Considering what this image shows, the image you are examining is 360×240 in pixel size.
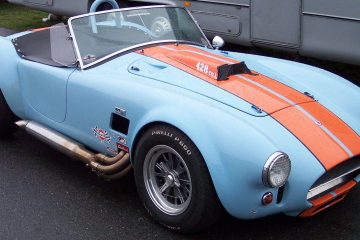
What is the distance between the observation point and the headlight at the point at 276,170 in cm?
274

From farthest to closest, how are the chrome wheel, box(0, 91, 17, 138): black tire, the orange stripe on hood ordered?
box(0, 91, 17, 138): black tire
the chrome wheel
the orange stripe on hood

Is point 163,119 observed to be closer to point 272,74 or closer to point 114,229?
point 114,229

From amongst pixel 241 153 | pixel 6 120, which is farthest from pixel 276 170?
pixel 6 120

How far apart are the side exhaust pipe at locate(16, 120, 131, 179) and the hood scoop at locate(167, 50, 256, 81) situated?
0.78m

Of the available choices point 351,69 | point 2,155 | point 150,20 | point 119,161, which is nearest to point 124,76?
point 119,161

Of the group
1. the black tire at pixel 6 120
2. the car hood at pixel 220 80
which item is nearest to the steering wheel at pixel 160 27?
the car hood at pixel 220 80

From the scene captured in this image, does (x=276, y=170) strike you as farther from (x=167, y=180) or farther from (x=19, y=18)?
(x=19, y=18)

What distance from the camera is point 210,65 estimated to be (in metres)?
3.59

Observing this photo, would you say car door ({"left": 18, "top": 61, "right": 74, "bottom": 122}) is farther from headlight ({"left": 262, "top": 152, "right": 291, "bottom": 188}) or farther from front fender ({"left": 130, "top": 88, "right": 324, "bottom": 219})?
headlight ({"left": 262, "top": 152, "right": 291, "bottom": 188})

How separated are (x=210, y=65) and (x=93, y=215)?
1307mm

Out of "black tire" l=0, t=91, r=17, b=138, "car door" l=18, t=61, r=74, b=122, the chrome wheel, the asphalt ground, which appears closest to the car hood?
the chrome wheel

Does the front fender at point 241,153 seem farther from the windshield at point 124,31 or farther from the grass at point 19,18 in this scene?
the grass at point 19,18

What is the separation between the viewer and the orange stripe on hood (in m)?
3.02

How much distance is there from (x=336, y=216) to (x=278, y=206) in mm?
760
